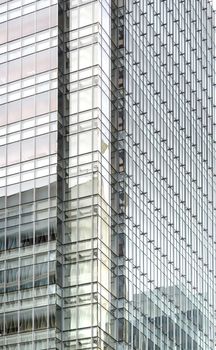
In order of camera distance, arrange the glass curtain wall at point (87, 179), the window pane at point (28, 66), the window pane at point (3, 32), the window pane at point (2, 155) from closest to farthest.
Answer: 1. the glass curtain wall at point (87, 179)
2. the window pane at point (2, 155)
3. the window pane at point (28, 66)
4. the window pane at point (3, 32)

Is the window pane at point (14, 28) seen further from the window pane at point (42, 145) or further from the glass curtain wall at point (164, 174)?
the window pane at point (42, 145)

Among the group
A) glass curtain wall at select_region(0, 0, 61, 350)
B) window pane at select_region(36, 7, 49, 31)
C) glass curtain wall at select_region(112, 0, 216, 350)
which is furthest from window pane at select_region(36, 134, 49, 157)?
window pane at select_region(36, 7, 49, 31)

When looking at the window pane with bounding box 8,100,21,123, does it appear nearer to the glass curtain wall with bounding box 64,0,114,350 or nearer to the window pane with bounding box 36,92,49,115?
the window pane with bounding box 36,92,49,115

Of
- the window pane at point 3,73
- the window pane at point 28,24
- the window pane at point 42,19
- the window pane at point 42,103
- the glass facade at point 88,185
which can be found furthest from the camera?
the window pane at point 3,73

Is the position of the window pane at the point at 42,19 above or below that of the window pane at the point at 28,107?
above

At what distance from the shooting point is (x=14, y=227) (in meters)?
74.8

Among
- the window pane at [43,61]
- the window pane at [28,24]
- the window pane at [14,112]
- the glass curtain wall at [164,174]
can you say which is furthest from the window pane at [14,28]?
the glass curtain wall at [164,174]

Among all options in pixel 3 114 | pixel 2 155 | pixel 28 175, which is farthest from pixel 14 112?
pixel 28 175

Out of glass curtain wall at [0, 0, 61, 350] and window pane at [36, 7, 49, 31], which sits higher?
window pane at [36, 7, 49, 31]

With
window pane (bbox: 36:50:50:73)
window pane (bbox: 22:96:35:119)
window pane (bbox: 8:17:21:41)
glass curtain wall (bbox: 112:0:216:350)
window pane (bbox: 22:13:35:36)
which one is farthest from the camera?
window pane (bbox: 8:17:21:41)

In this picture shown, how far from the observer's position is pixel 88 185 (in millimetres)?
73125

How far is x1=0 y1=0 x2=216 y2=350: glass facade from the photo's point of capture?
236 feet

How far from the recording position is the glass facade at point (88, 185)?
71.9 m

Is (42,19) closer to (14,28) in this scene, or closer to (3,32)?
(14,28)
